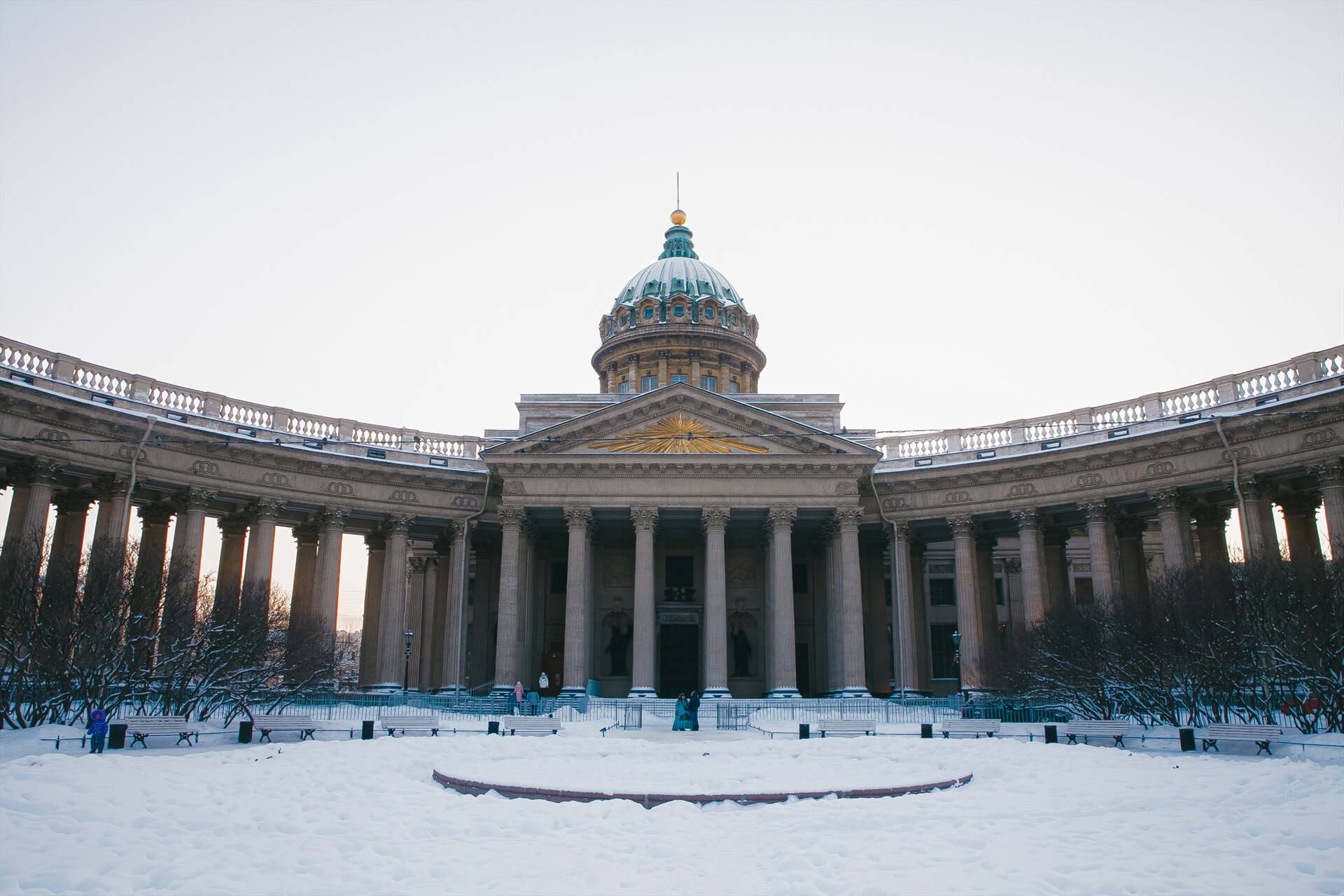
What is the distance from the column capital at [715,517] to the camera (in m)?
46.2

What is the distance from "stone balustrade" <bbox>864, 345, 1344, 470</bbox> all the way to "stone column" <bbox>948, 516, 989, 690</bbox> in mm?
3265

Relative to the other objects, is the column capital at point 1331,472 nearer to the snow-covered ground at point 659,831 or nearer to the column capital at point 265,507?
the snow-covered ground at point 659,831

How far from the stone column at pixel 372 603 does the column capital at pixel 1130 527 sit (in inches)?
1382


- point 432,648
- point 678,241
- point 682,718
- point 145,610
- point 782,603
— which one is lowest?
point 682,718

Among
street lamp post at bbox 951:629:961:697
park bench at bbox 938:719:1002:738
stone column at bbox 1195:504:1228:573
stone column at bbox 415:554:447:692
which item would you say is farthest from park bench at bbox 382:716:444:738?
stone column at bbox 1195:504:1228:573

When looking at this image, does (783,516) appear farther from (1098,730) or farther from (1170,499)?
(1098,730)

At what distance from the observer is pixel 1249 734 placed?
23609 millimetres

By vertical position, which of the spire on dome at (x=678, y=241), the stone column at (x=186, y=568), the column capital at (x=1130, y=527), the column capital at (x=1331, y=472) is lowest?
the stone column at (x=186, y=568)

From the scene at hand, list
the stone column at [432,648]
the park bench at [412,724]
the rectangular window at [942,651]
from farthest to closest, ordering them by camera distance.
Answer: the rectangular window at [942,651]
the stone column at [432,648]
the park bench at [412,724]

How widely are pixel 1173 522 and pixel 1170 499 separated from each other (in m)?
0.97

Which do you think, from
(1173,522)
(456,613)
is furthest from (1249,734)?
(456,613)

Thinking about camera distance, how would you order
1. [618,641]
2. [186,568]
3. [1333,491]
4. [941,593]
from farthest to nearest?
[941,593]
[618,641]
[1333,491]
[186,568]

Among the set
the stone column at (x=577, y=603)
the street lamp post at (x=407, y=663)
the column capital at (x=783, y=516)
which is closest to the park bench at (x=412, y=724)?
the stone column at (x=577, y=603)

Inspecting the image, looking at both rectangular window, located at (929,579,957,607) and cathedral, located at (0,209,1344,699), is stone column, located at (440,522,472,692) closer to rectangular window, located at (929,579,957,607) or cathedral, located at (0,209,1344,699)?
cathedral, located at (0,209,1344,699)
